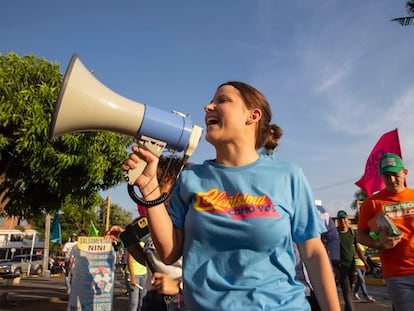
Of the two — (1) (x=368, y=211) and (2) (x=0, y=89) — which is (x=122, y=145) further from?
(1) (x=368, y=211)

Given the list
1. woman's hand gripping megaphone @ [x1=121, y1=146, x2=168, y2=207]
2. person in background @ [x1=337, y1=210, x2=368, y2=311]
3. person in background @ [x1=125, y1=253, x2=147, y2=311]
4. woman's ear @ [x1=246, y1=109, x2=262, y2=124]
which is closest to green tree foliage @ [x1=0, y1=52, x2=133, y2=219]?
person in background @ [x1=125, y1=253, x2=147, y2=311]

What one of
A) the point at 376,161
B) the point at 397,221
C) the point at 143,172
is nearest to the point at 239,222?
the point at 143,172

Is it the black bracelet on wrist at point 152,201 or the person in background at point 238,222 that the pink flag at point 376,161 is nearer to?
the person in background at point 238,222

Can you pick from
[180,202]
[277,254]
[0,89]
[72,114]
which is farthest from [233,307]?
[0,89]

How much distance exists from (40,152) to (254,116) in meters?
6.19

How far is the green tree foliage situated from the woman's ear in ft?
19.1

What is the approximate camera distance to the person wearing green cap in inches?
118

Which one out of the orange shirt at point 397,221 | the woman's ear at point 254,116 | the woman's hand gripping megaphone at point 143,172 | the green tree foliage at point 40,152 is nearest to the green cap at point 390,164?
the orange shirt at point 397,221

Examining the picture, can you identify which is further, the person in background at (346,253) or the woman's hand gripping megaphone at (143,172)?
the person in background at (346,253)

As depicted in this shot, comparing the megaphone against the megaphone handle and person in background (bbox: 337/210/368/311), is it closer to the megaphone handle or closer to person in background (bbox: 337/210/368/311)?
the megaphone handle

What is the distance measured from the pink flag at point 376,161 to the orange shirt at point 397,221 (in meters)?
2.69

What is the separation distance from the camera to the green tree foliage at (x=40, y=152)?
660 centimetres

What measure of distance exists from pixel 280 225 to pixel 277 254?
11cm

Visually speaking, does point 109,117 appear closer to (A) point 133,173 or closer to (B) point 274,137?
(A) point 133,173
